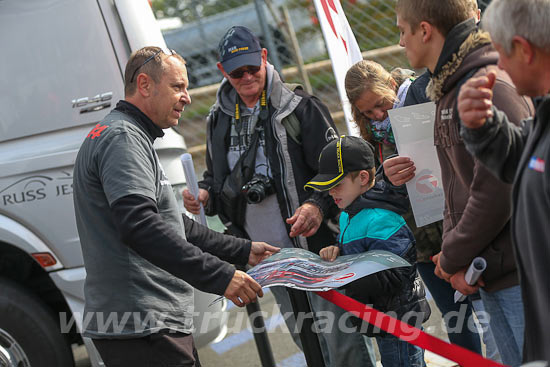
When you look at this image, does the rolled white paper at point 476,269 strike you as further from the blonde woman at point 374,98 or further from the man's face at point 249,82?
the man's face at point 249,82

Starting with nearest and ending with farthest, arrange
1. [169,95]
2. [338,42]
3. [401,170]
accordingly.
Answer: [401,170], [169,95], [338,42]

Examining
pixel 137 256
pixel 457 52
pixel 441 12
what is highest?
pixel 441 12

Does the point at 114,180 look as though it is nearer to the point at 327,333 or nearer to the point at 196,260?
the point at 196,260

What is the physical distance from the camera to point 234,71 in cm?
334

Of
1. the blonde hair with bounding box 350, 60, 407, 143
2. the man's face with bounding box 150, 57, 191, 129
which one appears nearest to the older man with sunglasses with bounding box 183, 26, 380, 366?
the blonde hair with bounding box 350, 60, 407, 143

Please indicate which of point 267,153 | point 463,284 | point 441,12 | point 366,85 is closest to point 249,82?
point 267,153

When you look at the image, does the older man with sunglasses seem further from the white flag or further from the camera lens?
the white flag

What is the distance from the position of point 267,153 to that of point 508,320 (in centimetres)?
160

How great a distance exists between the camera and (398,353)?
2.80 meters

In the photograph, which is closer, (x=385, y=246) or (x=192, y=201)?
(x=385, y=246)

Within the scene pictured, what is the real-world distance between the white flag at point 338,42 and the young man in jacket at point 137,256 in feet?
4.23

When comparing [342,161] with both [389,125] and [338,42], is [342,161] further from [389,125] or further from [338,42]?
[338,42]

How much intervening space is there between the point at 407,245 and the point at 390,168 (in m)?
0.35

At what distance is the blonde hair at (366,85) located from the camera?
2.98 metres
